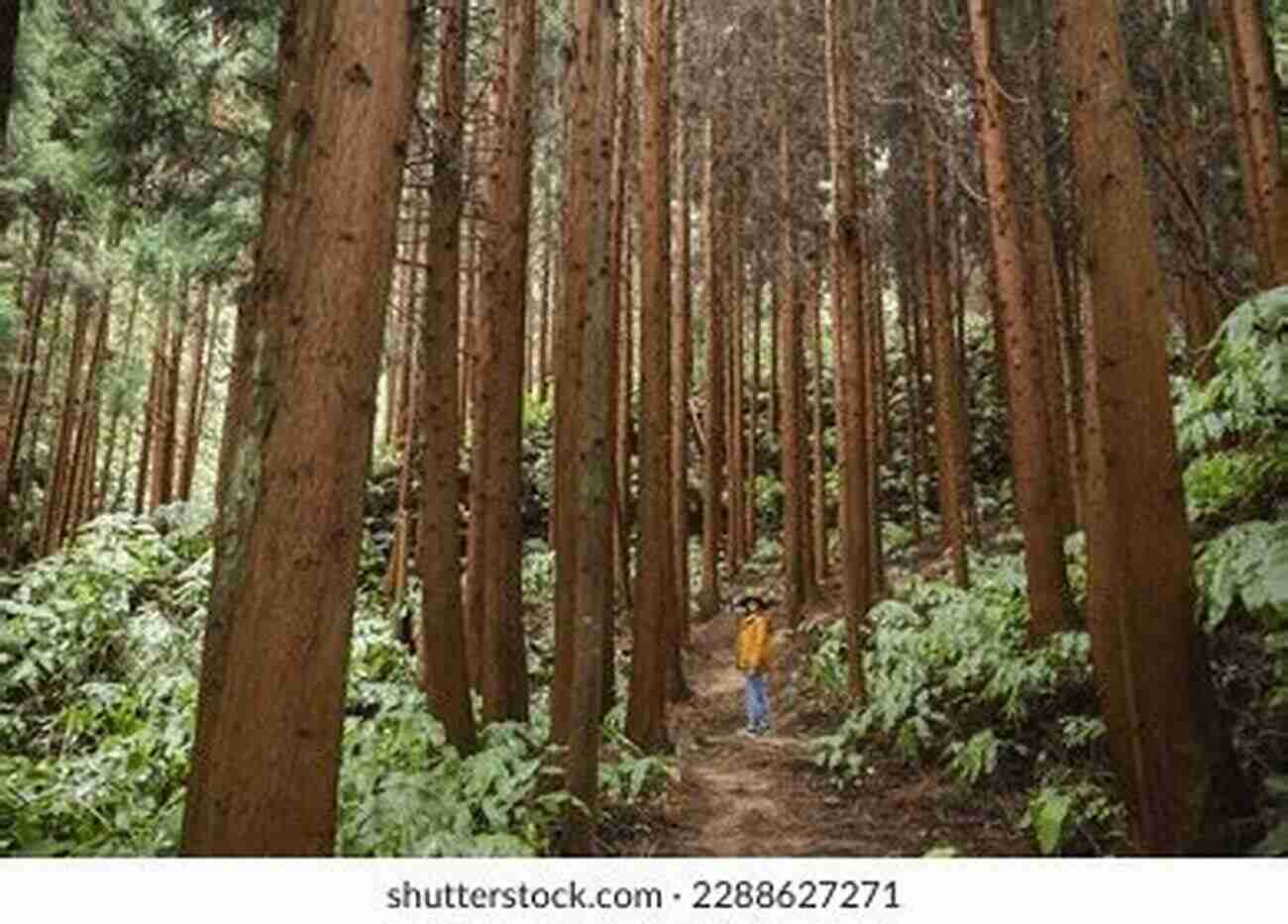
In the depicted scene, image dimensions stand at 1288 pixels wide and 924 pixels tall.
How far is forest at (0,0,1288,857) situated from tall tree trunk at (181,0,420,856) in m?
0.01

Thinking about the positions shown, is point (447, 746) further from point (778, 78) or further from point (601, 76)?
point (778, 78)

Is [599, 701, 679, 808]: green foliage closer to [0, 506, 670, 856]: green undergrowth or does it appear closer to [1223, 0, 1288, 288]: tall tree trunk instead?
[0, 506, 670, 856]: green undergrowth

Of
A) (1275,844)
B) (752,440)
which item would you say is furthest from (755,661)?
(752,440)

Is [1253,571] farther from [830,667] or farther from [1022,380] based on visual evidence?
[830,667]

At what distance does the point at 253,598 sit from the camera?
8.96ft

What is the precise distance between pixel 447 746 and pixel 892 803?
320 cm

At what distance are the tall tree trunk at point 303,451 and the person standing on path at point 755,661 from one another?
8.91m

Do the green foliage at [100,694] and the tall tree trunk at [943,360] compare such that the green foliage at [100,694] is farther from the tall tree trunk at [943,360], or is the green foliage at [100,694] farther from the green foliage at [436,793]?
the tall tree trunk at [943,360]

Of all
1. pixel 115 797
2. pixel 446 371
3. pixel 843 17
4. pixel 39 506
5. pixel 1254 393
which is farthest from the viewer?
pixel 39 506

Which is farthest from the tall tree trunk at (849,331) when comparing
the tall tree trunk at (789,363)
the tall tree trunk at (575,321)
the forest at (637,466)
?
the tall tree trunk at (575,321)

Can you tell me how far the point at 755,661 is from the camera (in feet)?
38.1

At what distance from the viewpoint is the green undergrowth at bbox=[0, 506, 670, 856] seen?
5.69m

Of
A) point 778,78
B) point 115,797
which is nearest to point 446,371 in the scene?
point 115,797

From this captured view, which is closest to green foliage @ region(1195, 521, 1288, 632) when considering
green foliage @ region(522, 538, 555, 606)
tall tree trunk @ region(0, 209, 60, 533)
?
green foliage @ region(522, 538, 555, 606)
